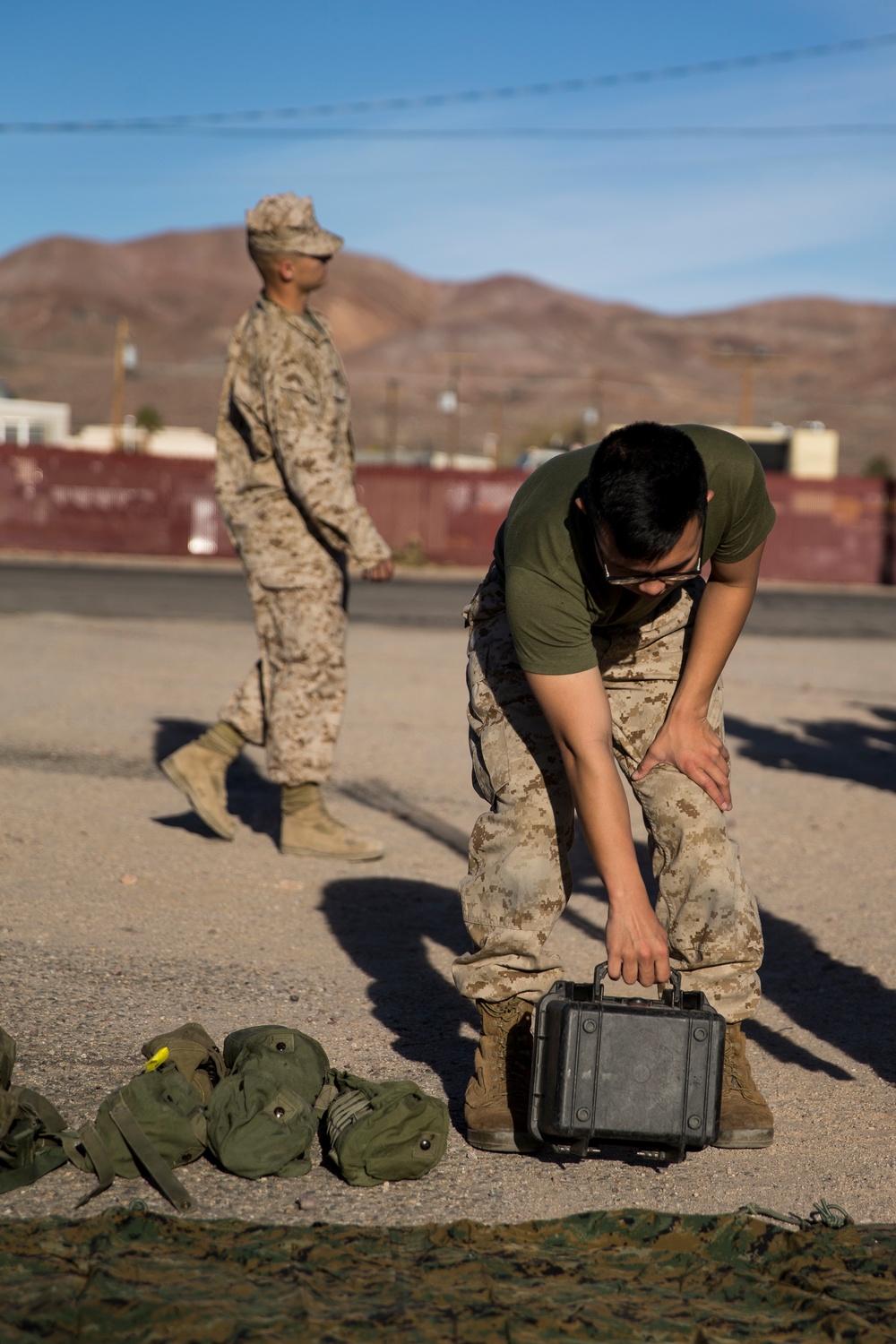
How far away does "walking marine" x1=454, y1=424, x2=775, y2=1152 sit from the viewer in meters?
2.74

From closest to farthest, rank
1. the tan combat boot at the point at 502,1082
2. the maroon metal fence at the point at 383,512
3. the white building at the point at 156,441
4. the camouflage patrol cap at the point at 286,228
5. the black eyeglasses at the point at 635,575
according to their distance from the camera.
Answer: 1. the black eyeglasses at the point at 635,575
2. the tan combat boot at the point at 502,1082
3. the camouflage patrol cap at the point at 286,228
4. the maroon metal fence at the point at 383,512
5. the white building at the point at 156,441

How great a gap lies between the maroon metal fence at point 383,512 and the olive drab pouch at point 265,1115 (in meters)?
25.3

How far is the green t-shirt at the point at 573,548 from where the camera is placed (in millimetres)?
2711

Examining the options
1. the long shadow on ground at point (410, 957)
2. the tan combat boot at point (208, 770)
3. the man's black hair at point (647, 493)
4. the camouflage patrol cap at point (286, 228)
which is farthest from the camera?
the tan combat boot at point (208, 770)

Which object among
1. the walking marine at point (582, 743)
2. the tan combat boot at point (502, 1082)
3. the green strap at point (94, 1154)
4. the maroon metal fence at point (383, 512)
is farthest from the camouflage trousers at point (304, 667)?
the maroon metal fence at point (383, 512)

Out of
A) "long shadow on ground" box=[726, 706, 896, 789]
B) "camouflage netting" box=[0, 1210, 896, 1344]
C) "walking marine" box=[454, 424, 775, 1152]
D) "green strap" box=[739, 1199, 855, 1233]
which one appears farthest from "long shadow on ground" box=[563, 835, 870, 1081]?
"long shadow on ground" box=[726, 706, 896, 789]

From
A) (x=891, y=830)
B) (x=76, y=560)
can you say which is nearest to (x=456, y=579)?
(x=76, y=560)

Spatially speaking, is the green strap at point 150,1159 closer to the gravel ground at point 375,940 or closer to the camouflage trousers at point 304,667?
the gravel ground at point 375,940

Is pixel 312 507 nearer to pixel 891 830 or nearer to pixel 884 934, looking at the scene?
pixel 884 934

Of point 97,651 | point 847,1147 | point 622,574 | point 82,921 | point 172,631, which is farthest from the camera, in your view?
point 172,631

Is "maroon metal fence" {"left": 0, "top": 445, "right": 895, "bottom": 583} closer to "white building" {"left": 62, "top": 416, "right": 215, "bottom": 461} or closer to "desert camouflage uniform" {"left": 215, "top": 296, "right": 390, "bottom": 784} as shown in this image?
"desert camouflage uniform" {"left": 215, "top": 296, "right": 390, "bottom": 784}

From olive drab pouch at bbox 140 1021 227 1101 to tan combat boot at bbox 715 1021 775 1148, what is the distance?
1052mm

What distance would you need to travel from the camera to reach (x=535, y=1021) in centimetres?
274

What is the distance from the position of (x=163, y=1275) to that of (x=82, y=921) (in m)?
2.28
